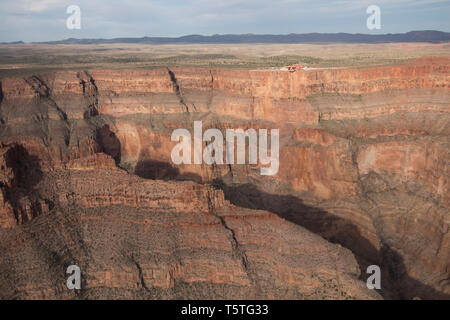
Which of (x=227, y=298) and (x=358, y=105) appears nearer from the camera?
(x=227, y=298)

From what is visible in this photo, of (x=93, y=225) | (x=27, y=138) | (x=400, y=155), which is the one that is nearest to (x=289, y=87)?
(x=400, y=155)

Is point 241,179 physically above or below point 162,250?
below

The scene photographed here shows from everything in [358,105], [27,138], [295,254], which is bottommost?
[295,254]

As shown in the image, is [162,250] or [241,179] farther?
[241,179]

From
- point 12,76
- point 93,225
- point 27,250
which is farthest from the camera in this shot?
point 12,76

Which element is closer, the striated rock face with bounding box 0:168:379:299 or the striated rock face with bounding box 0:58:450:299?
the striated rock face with bounding box 0:168:379:299

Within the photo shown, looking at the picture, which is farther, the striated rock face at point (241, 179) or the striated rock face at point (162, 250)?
the striated rock face at point (241, 179)

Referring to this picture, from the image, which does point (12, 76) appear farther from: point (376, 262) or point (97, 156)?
point (376, 262)

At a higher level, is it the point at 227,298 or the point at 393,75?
the point at 393,75
